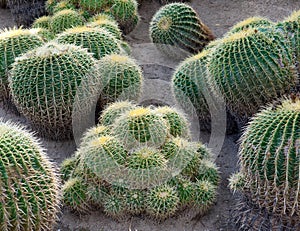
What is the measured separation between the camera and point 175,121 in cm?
461

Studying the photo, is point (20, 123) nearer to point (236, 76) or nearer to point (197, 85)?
point (197, 85)

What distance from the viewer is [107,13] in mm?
6785

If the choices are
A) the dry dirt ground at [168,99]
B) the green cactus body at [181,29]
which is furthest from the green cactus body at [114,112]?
the green cactus body at [181,29]

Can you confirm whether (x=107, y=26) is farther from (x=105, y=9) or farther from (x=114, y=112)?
(x=114, y=112)

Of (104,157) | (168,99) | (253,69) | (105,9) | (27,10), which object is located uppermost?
(253,69)

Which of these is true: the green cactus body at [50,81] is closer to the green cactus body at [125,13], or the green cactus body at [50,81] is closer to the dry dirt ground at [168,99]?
the dry dirt ground at [168,99]

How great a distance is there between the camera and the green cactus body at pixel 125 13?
269 inches

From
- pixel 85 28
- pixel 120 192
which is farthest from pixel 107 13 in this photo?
pixel 120 192

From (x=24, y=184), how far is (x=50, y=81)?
5.18 ft

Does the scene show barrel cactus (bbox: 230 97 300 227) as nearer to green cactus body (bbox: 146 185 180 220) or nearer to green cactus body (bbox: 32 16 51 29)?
green cactus body (bbox: 146 185 180 220)

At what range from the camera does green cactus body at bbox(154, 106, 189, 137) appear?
15.0 ft

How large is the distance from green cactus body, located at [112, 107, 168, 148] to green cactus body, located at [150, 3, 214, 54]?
7.63 feet

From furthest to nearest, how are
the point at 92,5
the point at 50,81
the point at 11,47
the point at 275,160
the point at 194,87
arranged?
the point at 92,5 → the point at 11,47 → the point at 194,87 → the point at 50,81 → the point at 275,160

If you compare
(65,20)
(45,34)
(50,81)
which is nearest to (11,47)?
(45,34)
